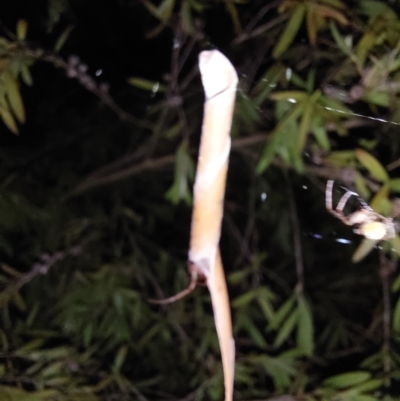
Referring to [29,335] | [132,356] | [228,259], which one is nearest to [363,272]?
[228,259]

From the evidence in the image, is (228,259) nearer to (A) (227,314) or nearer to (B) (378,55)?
(A) (227,314)

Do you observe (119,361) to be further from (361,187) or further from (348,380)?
(361,187)

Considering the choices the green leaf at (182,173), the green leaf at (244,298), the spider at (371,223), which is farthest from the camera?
the green leaf at (244,298)

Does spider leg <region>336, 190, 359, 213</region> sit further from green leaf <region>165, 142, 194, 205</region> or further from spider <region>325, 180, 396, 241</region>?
green leaf <region>165, 142, 194, 205</region>

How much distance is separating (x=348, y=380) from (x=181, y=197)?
349 millimetres

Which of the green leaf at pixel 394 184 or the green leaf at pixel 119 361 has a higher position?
the green leaf at pixel 394 184

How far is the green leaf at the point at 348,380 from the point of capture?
0.68m

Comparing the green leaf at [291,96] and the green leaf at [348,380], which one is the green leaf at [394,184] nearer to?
the green leaf at [291,96]

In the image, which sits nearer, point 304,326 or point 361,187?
point 361,187

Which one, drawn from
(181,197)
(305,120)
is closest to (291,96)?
(305,120)

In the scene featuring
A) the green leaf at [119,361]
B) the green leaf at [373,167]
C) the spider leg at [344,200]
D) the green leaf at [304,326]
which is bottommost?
the green leaf at [119,361]

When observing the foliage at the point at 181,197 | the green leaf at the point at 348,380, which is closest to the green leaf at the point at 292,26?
the foliage at the point at 181,197

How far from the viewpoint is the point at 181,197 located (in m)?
0.73

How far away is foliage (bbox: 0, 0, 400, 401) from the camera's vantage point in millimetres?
577
